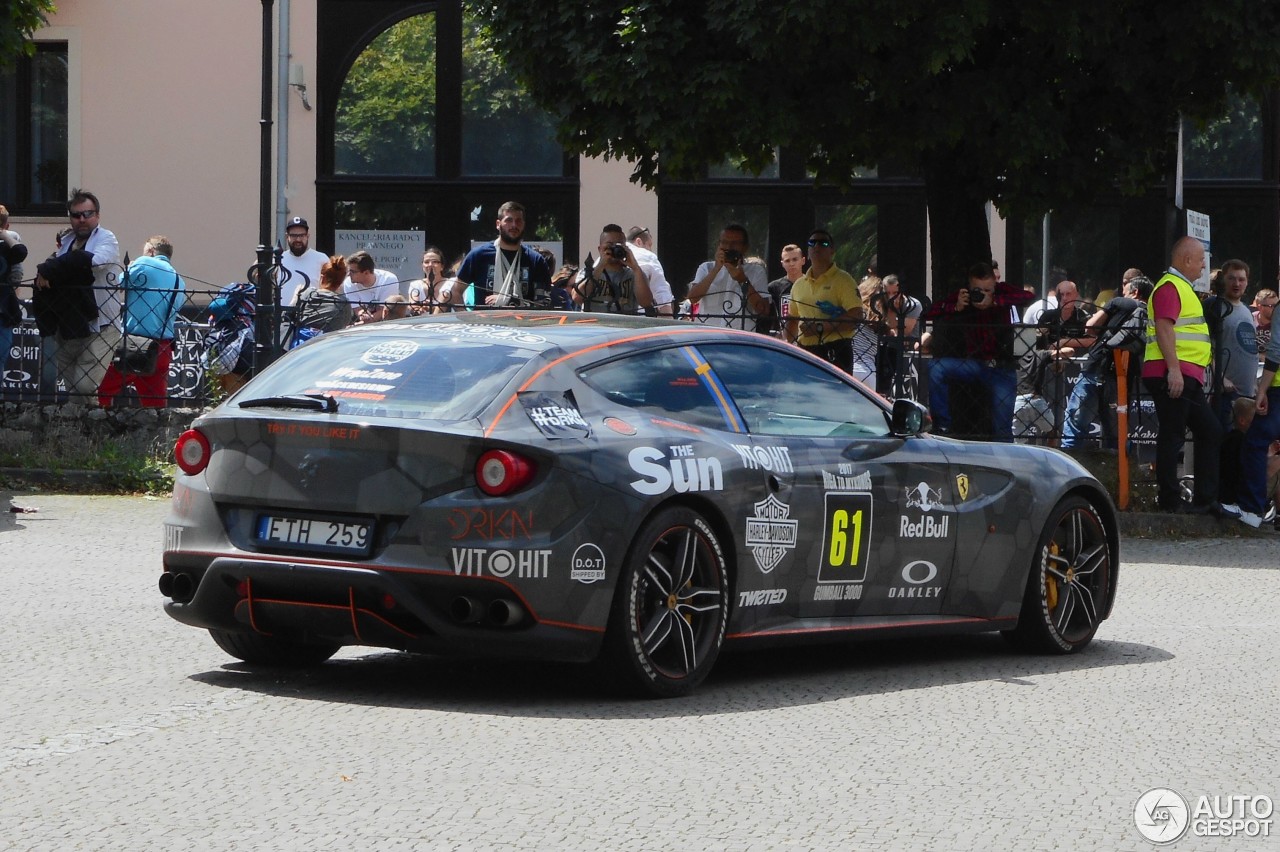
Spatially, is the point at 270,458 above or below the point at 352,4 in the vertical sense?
below

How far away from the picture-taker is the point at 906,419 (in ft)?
26.5

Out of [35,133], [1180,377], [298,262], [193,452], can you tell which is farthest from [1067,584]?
[35,133]

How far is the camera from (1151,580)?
11.7 meters

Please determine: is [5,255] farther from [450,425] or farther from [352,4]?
[352,4]

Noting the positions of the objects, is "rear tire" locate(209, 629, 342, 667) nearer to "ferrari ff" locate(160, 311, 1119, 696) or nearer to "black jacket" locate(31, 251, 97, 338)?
"ferrari ff" locate(160, 311, 1119, 696)

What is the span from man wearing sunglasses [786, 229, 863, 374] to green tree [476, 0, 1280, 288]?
0.95 metres

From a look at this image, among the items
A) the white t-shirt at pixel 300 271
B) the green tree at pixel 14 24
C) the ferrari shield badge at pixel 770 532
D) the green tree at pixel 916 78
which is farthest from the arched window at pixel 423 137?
the ferrari shield badge at pixel 770 532

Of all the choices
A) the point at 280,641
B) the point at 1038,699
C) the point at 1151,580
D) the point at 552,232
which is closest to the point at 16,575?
the point at 280,641

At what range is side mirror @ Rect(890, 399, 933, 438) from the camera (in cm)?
807

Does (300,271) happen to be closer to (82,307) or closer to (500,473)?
(82,307)

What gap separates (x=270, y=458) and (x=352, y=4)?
2153cm

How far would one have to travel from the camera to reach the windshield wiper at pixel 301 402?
22.9 ft

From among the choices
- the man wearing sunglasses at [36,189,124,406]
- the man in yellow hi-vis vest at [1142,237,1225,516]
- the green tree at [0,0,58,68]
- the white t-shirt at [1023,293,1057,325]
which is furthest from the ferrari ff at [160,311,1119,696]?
the white t-shirt at [1023,293,1057,325]

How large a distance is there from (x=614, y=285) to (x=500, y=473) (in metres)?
8.87
